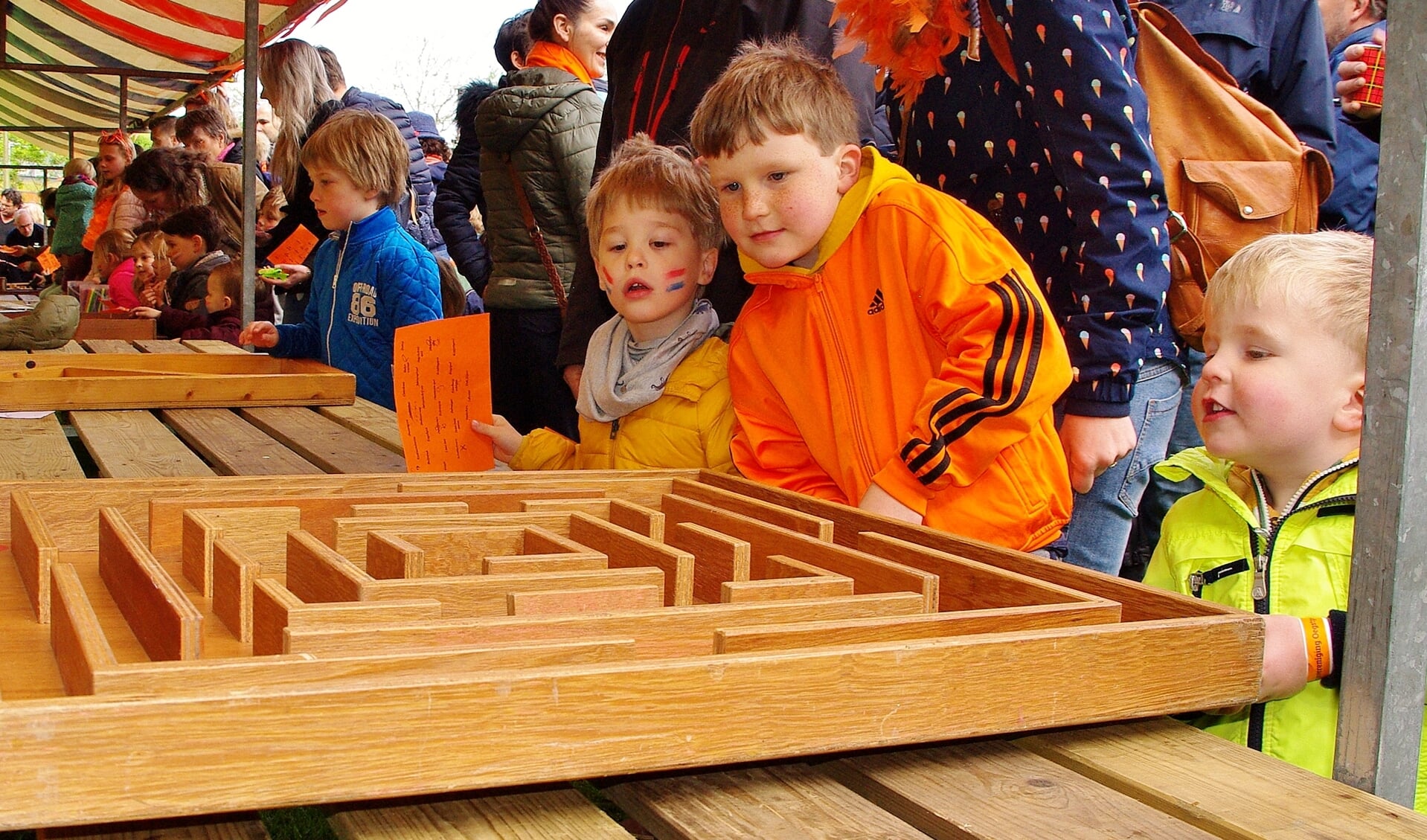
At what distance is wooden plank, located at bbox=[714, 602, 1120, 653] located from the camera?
794 mm

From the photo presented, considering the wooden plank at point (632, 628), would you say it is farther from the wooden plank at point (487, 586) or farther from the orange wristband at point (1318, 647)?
the orange wristband at point (1318, 647)

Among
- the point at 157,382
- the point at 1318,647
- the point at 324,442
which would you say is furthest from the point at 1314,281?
the point at 157,382

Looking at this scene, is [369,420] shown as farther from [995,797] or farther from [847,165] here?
[995,797]

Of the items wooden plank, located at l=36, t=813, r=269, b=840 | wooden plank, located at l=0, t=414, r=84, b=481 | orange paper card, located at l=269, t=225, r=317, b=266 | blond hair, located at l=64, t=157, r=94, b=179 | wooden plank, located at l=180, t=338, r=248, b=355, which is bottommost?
wooden plank, located at l=36, t=813, r=269, b=840

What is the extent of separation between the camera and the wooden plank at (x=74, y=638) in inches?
26.6

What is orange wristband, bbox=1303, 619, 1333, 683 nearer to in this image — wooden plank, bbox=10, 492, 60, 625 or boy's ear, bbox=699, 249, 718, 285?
wooden plank, bbox=10, 492, 60, 625

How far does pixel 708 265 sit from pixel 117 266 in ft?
19.3

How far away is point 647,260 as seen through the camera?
6.52 feet

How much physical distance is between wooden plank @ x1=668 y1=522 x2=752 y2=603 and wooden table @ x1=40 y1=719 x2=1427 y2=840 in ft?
0.92

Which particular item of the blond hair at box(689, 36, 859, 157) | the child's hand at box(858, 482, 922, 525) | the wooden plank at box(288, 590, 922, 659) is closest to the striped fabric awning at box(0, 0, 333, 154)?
the blond hair at box(689, 36, 859, 157)

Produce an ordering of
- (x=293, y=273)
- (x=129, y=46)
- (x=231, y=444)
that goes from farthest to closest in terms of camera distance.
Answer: (x=129, y=46) < (x=293, y=273) < (x=231, y=444)

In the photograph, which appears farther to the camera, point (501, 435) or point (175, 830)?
point (501, 435)

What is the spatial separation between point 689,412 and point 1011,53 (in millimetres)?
713

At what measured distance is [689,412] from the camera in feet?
6.56
